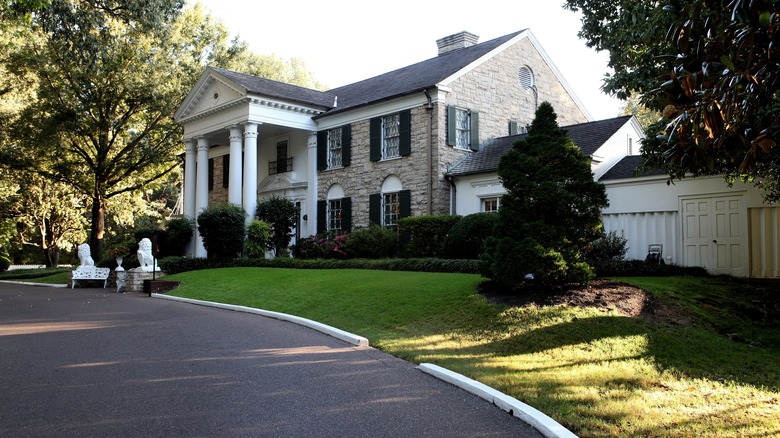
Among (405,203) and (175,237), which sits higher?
(405,203)

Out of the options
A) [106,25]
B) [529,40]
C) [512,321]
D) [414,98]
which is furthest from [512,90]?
[512,321]

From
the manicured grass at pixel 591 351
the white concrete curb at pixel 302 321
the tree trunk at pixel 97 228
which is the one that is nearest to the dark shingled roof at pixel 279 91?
the tree trunk at pixel 97 228

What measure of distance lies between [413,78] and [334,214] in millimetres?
6424

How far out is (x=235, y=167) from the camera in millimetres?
26078

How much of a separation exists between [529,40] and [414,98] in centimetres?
665

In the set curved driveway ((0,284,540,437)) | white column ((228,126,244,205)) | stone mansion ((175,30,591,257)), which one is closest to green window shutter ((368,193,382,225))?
stone mansion ((175,30,591,257))

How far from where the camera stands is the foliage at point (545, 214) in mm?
9992

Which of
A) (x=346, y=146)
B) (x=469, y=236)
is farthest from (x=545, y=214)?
(x=346, y=146)

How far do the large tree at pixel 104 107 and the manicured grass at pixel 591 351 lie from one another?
18697mm

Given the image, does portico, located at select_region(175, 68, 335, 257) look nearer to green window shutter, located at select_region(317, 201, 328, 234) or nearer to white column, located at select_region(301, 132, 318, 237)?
white column, located at select_region(301, 132, 318, 237)

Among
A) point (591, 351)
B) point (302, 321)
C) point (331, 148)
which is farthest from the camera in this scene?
point (331, 148)

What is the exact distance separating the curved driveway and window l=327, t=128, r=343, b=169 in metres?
15.4

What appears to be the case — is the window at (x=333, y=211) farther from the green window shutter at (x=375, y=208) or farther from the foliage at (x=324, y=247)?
the green window shutter at (x=375, y=208)

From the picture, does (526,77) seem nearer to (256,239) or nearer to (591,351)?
(256,239)
